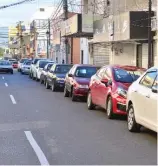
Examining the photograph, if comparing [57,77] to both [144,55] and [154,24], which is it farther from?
[144,55]

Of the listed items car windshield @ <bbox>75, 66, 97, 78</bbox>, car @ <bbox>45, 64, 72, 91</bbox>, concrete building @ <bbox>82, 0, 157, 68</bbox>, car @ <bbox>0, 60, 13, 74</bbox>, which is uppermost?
concrete building @ <bbox>82, 0, 157, 68</bbox>

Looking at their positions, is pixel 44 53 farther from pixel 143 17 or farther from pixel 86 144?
pixel 86 144

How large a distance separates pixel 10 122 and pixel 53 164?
474 centimetres

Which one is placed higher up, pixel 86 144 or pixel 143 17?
pixel 143 17

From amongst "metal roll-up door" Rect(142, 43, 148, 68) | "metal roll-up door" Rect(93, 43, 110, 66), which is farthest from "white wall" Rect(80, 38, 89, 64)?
"metal roll-up door" Rect(142, 43, 148, 68)

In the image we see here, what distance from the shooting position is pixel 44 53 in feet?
288

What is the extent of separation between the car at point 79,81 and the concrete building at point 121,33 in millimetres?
5670

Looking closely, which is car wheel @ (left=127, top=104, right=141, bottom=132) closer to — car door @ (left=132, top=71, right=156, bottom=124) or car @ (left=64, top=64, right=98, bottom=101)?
car door @ (left=132, top=71, right=156, bottom=124)

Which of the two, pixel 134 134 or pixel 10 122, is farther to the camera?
pixel 10 122

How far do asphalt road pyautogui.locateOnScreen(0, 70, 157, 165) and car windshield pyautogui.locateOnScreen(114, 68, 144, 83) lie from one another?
46.0 inches

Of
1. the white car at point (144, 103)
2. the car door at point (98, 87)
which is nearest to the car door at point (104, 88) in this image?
the car door at point (98, 87)

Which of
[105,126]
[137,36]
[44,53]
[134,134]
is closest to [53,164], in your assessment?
[134,134]

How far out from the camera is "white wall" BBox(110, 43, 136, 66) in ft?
95.3

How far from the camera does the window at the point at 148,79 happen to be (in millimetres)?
9408
